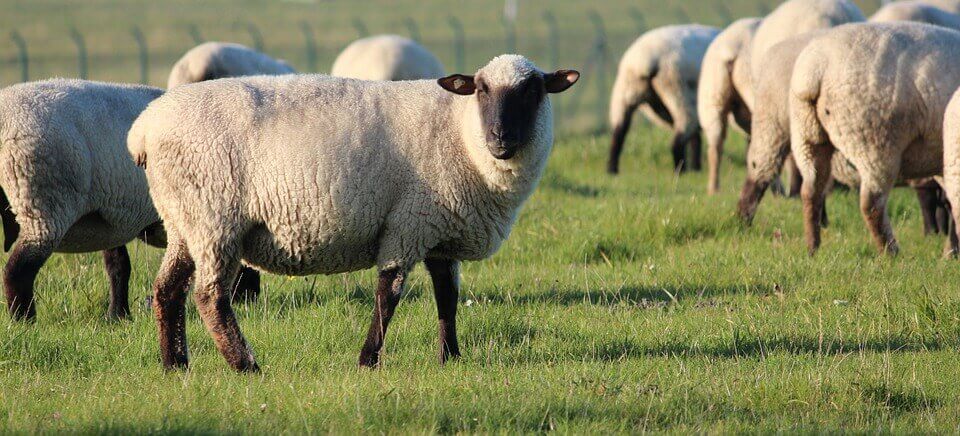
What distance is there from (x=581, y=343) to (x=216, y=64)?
5982 millimetres

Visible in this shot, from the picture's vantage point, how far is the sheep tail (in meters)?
7.27

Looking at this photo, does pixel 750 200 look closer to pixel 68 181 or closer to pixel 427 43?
pixel 68 181

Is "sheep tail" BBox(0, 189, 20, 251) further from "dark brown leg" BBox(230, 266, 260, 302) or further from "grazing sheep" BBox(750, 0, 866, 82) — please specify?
"grazing sheep" BBox(750, 0, 866, 82)

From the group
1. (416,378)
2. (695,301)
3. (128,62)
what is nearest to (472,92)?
(416,378)

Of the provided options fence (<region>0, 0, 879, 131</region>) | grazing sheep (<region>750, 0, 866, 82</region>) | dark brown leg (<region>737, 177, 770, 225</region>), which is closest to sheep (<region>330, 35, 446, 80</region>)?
grazing sheep (<region>750, 0, 866, 82</region>)

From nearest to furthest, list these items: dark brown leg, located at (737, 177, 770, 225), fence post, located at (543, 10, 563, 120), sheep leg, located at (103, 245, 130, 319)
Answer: sheep leg, located at (103, 245, 130, 319) → dark brown leg, located at (737, 177, 770, 225) → fence post, located at (543, 10, 563, 120)

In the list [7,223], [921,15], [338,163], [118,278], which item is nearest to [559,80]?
[338,163]

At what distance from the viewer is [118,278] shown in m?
7.52

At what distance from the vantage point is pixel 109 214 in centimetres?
716

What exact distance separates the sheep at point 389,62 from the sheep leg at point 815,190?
16.9 feet

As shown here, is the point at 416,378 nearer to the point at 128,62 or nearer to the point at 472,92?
the point at 472,92

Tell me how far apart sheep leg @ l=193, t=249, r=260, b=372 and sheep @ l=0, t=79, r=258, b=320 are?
4.71ft

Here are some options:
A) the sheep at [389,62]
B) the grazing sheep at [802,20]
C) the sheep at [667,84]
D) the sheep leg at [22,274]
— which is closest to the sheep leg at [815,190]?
the grazing sheep at [802,20]

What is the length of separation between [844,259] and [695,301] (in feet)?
5.68
